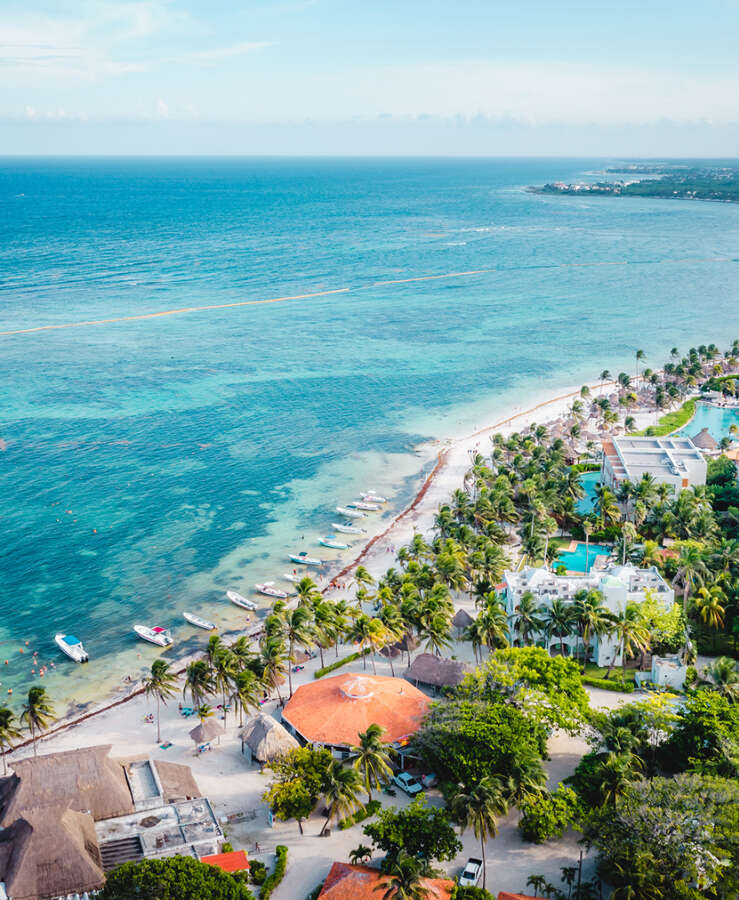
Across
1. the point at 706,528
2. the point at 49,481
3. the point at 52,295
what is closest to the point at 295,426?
the point at 49,481

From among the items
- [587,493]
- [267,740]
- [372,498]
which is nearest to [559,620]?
[267,740]

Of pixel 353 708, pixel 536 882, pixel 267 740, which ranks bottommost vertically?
pixel 536 882

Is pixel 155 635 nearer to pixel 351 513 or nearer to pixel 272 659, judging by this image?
pixel 272 659

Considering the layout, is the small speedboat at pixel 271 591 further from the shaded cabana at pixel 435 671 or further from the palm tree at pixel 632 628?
the palm tree at pixel 632 628

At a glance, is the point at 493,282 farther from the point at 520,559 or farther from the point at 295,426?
the point at 520,559

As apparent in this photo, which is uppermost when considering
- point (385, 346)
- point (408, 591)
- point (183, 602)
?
point (385, 346)

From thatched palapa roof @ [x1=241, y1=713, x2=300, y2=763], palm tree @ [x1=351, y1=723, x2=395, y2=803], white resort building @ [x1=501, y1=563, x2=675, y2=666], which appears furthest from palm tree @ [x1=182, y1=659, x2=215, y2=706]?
white resort building @ [x1=501, y1=563, x2=675, y2=666]
